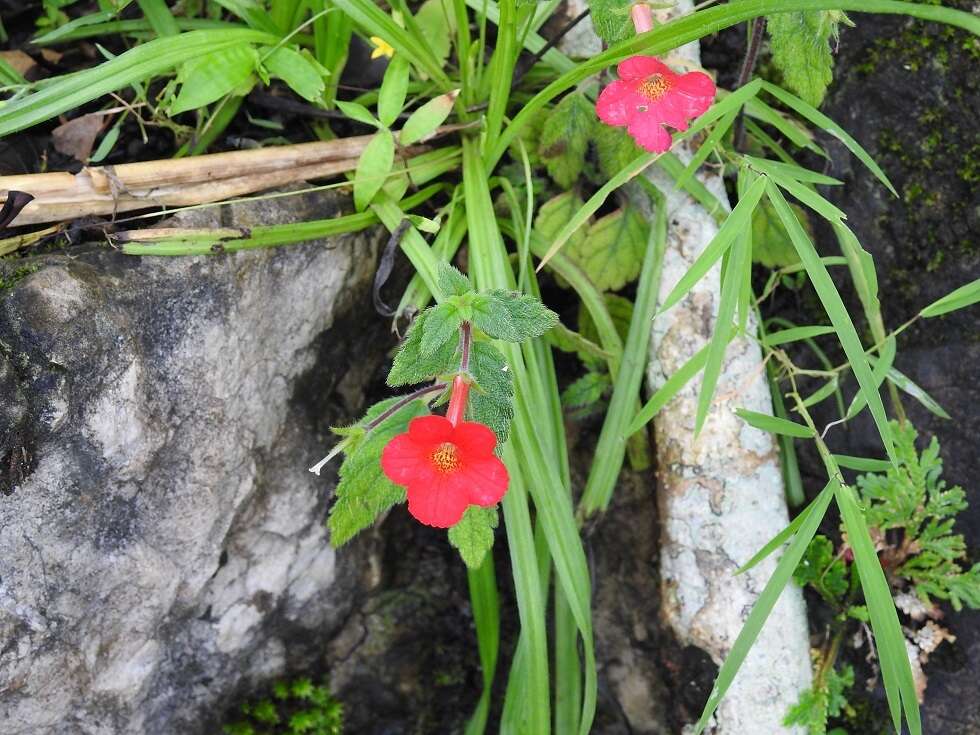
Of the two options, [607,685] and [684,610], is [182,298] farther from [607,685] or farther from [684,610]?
[607,685]

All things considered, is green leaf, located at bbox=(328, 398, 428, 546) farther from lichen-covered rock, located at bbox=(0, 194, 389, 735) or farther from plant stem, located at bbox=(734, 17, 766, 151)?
plant stem, located at bbox=(734, 17, 766, 151)

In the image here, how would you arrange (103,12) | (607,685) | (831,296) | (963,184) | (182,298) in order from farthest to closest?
1. (607,685)
2. (963,184)
3. (103,12)
4. (182,298)
5. (831,296)

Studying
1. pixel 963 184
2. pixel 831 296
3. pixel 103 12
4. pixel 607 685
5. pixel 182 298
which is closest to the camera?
pixel 831 296

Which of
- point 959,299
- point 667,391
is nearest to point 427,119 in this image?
point 667,391

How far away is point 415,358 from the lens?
1.36 m

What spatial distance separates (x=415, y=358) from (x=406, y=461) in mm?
176

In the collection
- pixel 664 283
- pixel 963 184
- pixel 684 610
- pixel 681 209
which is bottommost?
pixel 684 610

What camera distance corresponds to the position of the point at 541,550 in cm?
190

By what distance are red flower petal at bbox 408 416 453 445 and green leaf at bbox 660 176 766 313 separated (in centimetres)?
44

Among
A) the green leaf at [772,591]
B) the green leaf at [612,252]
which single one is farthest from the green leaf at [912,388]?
the green leaf at [612,252]

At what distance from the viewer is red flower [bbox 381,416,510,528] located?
127cm

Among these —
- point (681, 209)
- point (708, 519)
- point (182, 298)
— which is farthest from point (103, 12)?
point (708, 519)

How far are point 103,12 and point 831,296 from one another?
1616mm

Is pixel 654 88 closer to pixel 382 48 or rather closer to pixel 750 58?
pixel 750 58
